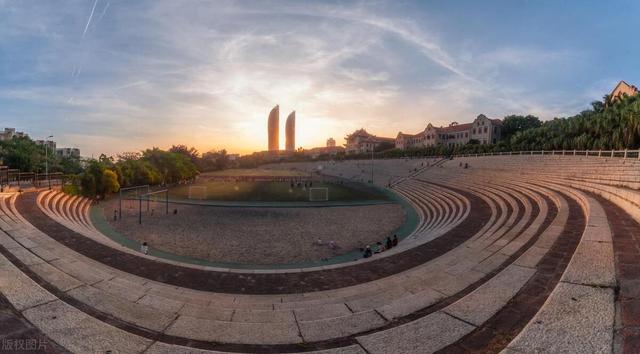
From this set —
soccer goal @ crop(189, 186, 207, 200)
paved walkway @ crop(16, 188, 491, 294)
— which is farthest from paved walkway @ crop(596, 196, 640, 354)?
soccer goal @ crop(189, 186, 207, 200)

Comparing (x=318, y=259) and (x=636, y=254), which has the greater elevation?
(x=636, y=254)

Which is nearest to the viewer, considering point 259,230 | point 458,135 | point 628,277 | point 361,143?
point 628,277

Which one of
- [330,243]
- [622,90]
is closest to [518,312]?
[330,243]

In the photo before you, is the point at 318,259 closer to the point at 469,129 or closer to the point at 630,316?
the point at 630,316

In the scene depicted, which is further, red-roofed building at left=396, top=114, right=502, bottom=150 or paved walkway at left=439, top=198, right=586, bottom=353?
red-roofed building at left=396, top=114, right=502, bottom=150

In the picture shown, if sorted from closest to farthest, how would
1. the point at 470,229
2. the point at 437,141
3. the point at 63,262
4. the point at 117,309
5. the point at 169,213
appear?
the point at 117,309 → the point at 63,262 → the point at 470,229 → the point at 169,213 → the point at 437,141

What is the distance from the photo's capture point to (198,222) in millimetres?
26656

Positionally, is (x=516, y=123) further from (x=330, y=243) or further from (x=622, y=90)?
(x=330, y=243)

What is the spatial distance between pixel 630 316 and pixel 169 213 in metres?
34.2

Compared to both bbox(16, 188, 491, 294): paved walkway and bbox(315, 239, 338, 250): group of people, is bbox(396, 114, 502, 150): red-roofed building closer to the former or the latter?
bbox(315, 239, 338, 250): group of people

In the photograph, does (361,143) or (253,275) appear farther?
(361,143)

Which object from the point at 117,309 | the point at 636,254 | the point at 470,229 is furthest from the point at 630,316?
the point at 470,229

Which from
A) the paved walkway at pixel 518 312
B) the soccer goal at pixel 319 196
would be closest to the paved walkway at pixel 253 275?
the paved walkway at pixel 518 312

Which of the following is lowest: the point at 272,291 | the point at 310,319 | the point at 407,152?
the point at 272,291
